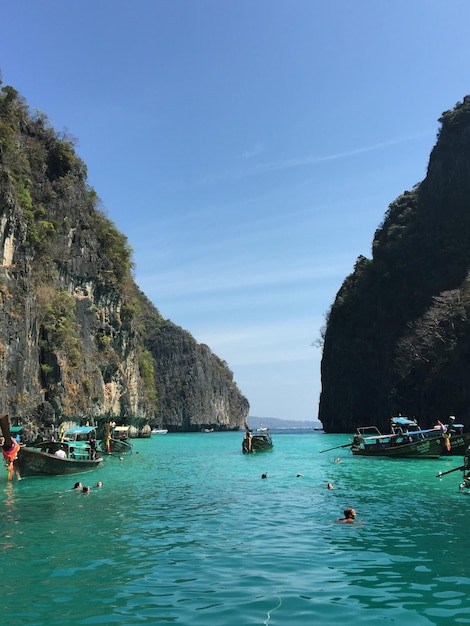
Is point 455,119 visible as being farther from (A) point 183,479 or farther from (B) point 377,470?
(A) point 183,479

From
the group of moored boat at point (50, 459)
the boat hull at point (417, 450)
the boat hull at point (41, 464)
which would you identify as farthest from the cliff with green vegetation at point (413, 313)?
the boat hull at point (41, 464)

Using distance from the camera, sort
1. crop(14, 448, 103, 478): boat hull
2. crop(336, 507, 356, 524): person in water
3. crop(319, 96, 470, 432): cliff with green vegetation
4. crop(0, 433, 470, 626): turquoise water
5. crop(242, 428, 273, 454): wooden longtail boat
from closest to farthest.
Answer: crop(0, 433, 470, 626): turquoise water, crop(336, 507, 356, 524): person in water, crop(14, 448, 103, 478): boat hull, crop(242, 428, 273, 454): wooden longtail boat, crop(319, 96, 470, 432): cliff with green vegetation

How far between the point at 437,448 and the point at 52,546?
25.9 metres

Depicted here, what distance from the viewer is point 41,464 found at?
23.3 metres

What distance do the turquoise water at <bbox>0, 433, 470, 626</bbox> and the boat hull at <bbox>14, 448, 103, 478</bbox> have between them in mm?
2540

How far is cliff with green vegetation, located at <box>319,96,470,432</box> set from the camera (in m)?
53.5

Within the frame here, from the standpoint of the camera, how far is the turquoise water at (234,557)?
23.7 feet

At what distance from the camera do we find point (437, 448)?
31.2 meters

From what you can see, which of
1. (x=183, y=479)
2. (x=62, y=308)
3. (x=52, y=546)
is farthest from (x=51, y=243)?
(x=52, y=546)

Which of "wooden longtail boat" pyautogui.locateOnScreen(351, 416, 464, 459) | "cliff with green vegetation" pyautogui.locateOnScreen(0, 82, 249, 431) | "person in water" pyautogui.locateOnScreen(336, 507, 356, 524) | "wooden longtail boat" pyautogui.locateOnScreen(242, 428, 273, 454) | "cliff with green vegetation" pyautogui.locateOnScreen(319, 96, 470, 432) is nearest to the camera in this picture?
"person in water" pyautogui.locateOnScreen(336, 507, 356, 524)

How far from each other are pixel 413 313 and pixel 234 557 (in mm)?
61763

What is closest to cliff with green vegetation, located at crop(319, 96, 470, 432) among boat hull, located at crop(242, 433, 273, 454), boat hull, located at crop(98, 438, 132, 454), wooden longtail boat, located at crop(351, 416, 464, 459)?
wooden longtail boat, located at crop(351, 416, 464, 459)

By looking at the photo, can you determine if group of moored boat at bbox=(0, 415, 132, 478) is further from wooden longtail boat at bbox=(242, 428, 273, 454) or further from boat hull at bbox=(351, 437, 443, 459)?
boat hull at bbox=(351, 437, 443, 459)

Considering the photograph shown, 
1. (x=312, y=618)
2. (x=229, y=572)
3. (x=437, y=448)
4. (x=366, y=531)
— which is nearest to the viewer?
(x=312, y=618)
